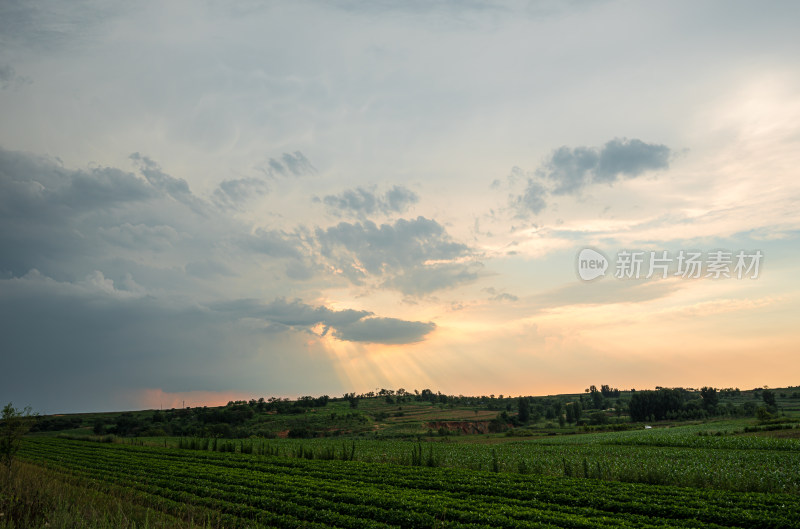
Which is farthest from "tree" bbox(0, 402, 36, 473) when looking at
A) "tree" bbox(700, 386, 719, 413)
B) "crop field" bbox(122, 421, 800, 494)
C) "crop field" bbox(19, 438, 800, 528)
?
"tree" bbox(700, 386, 719, 413)

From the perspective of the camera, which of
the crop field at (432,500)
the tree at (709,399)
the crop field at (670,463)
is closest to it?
the crop field at (432,500)

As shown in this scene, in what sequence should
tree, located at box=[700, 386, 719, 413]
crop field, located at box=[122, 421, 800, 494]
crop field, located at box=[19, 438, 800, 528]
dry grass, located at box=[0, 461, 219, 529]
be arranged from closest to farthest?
dry grass, located at box=[0, 461, 219, 529], crop field, located at box=[19, 438, 800, 528], crop field, located at box=[122, 421, 800, 494], tree, located at box=[700, 386, 719, 413]

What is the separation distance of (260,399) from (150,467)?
15401 cm

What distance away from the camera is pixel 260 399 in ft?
576

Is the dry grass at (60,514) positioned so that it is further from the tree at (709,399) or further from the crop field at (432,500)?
the tree at (709,399)

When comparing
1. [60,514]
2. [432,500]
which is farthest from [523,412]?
[60,514]

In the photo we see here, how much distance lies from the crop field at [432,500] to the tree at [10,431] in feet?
20.9

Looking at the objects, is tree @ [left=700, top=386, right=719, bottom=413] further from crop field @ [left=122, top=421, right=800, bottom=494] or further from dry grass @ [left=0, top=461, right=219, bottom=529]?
dry grass @ [left=0, top=461, right=219, bottom=529]

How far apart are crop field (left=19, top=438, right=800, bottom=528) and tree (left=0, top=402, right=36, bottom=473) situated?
20.9 ft

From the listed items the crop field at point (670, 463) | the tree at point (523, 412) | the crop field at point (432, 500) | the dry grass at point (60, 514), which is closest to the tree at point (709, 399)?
the tree at point (523, 412)

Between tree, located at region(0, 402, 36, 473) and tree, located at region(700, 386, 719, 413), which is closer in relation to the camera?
tree, located at region(0, 402, 36, 473)

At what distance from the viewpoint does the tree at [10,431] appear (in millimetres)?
29344

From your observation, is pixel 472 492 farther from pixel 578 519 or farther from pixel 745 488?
pixel 745 488

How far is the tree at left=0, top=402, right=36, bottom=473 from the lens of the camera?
96.3ft
